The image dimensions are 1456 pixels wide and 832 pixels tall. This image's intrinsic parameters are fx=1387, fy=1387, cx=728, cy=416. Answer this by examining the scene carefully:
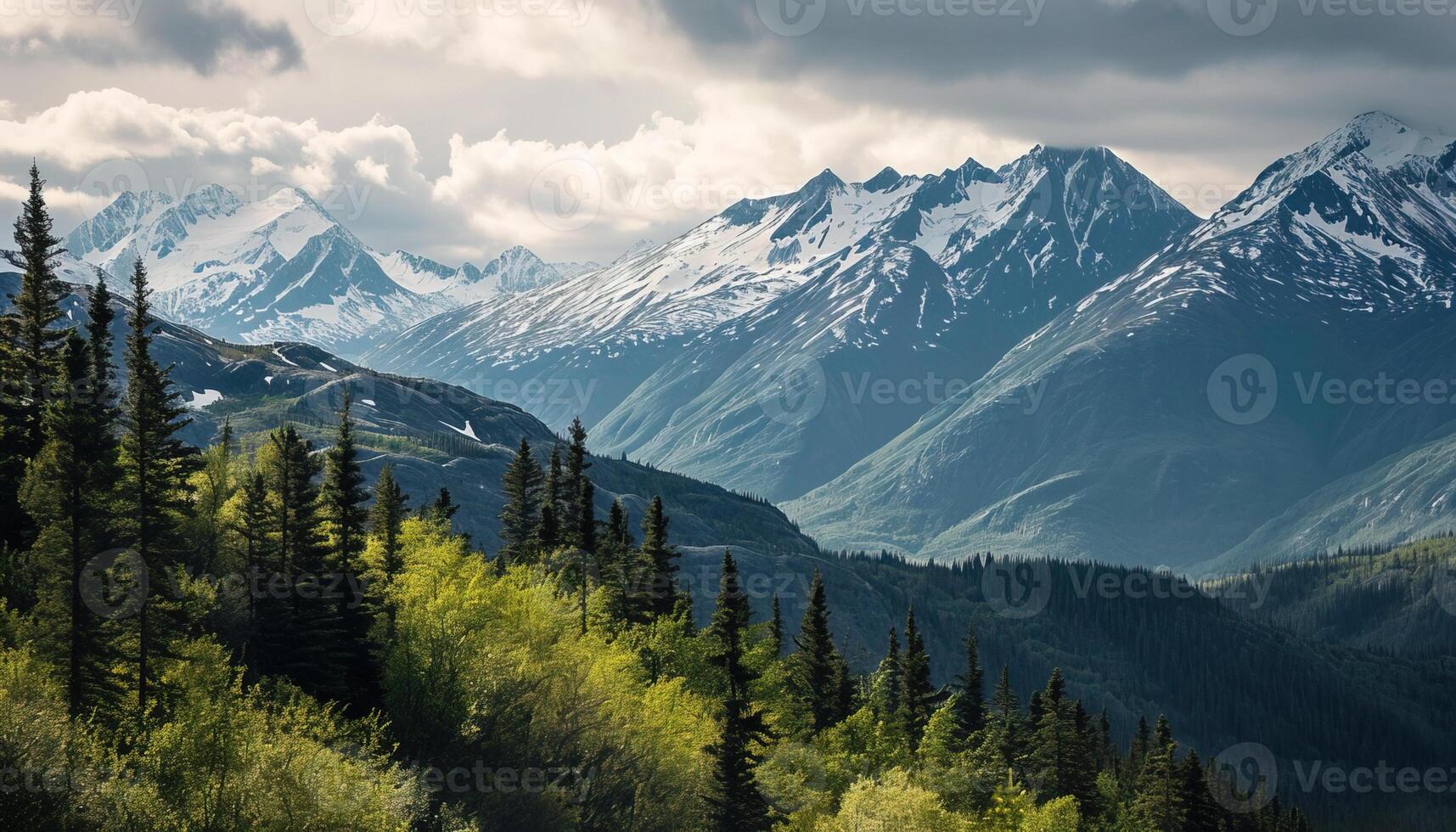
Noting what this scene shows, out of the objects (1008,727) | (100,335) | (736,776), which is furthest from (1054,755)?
(100,335)

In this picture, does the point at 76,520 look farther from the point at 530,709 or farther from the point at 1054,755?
the point at 1054,755

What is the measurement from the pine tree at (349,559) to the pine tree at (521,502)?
3072 cm

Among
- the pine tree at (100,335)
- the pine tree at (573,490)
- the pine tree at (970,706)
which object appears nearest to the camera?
the pine tree at (100,335)

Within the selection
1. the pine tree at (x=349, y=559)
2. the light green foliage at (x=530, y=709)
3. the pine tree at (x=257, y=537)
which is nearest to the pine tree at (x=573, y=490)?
the light green foliage at (x=530, y=709)

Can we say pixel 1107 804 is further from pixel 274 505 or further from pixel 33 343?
pixel 33 343

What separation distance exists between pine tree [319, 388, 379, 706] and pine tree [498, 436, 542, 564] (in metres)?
30.7

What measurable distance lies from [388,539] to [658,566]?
64.8ft

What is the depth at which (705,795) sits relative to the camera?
74.4 metres

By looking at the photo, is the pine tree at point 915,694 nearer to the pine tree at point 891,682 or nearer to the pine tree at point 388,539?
the pine tree at point 891,682

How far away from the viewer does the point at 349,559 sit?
249 ft

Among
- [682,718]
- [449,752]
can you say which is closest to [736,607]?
[682,718]

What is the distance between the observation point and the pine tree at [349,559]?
216 feet

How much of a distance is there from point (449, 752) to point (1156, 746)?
8640cm

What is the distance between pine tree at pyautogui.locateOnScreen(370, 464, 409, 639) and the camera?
7450cm
